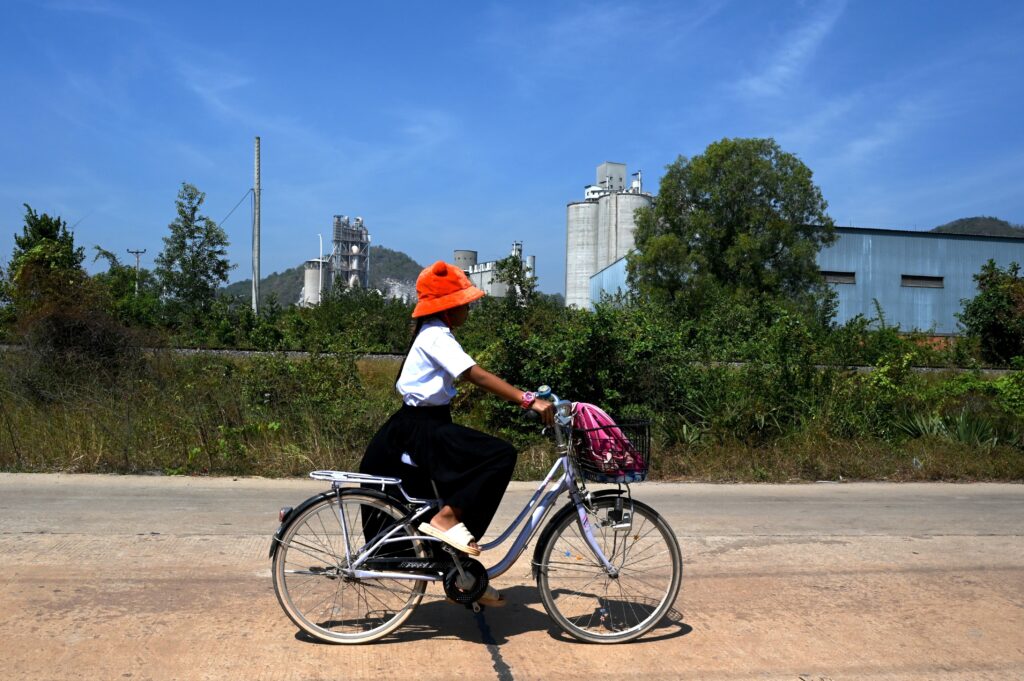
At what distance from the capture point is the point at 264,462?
9.95 m

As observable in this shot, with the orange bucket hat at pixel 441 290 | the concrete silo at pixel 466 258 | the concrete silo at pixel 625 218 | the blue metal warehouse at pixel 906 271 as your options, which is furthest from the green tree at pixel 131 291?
the concrete silo at pixel 466 258

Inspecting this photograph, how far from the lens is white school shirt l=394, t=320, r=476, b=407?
434cm

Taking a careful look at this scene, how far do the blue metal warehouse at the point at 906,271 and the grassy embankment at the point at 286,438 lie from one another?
135ft

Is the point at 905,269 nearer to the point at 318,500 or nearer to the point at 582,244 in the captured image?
the point at 582,244

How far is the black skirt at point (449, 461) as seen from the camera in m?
4.33

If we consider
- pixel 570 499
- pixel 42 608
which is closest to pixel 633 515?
pixel 570 499

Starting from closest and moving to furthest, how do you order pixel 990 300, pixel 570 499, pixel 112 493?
pixel 570 499, pixel 112 493, pixel 990 300

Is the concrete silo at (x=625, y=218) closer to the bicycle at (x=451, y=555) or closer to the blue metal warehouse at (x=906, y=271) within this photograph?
the blue metal warehouse at (x=906, y=271)

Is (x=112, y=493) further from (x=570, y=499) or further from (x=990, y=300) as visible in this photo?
(x=990, y=300)

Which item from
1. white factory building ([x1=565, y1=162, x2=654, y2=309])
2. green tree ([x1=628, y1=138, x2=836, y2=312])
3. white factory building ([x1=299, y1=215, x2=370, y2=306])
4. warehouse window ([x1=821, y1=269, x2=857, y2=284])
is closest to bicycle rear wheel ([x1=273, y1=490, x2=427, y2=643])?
green tree ([x1=628, y1=138, x2=836, y2=312])

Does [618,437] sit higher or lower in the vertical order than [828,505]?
Result: higher

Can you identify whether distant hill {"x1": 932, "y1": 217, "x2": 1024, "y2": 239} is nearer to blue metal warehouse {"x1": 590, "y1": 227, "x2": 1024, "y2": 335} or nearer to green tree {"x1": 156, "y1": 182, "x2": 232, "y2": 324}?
blue metal warehouse {"x1": 590, "y1": 227, "x2": 1024, "y2": 335}

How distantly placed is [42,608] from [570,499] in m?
2.99

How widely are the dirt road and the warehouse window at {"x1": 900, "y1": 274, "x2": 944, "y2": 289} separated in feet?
163
